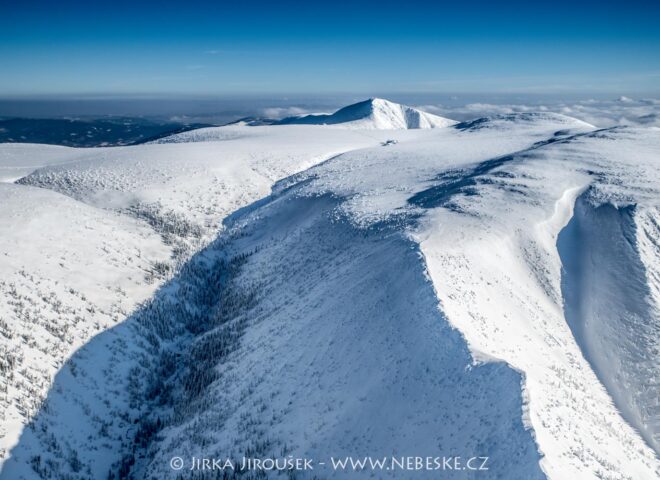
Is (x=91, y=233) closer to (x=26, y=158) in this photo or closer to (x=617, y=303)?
(x=617, y=303)

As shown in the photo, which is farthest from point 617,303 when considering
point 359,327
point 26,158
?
point 26,158

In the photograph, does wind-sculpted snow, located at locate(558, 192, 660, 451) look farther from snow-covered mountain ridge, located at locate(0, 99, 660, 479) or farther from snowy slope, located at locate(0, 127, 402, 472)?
snowy slope, located at locate(0, 127, 402, 472)

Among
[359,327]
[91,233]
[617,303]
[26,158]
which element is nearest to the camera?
[359,327]

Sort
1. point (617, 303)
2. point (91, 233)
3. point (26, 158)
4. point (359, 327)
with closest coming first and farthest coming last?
point (359, 327), point (617, 303), point (91, 233), point (26, 158)

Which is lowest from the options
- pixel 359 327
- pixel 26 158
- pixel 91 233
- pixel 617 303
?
pixel 617 303

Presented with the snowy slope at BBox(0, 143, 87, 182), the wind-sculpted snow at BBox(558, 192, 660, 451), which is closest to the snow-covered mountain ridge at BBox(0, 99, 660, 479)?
the wind-sculpted snow at BBox(558, 192, 660, 451)

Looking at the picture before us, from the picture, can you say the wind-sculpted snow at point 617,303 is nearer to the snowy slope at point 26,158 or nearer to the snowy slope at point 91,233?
the snowy slope at point 91,233

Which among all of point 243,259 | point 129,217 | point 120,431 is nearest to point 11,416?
point 120,431

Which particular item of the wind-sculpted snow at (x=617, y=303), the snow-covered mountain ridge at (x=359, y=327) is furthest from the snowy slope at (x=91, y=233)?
the wind-sculpted snow at (x=617, y=303)

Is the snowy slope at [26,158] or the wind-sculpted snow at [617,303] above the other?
the snowy slope at [26,158]
